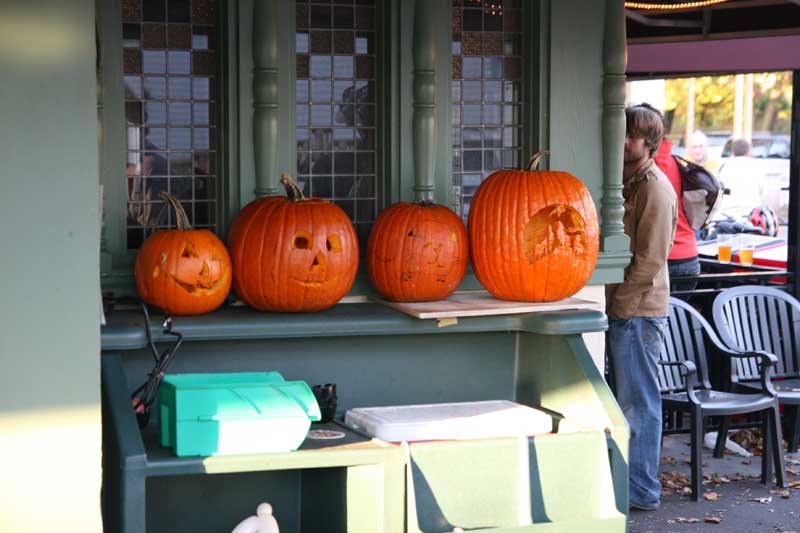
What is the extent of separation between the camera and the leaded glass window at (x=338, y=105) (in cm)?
470

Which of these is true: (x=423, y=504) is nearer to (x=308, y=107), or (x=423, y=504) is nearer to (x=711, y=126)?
(x=308, y=107)

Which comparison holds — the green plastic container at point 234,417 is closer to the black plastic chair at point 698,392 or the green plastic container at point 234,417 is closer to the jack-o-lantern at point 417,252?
the jack-o-lantern at point 417,252

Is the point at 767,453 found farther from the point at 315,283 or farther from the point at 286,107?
the point at 286,107

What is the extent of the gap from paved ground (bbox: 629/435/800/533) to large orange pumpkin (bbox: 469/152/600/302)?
2.27m

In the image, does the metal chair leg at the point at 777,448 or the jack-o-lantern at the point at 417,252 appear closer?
the jack-o-lantern at the point at 417,252

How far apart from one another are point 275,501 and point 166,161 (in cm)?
141

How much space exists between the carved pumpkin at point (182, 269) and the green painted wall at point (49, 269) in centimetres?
77

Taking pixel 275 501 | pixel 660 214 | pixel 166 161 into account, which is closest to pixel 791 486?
pixel 660 214

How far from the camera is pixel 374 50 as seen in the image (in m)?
4.81

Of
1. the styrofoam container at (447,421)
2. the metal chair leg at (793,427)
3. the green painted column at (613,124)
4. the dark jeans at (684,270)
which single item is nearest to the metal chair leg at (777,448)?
the metal chair leg at (793,427)

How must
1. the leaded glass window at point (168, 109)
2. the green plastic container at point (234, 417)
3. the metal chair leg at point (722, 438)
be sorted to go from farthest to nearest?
the metal chair leg at point (722, 438) < the leaded glass window at point (168, 109) < the green plastic container at point (234, 417)

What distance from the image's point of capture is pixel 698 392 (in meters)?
7.30

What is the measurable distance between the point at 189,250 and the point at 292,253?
0.37 metres

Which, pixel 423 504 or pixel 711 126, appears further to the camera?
pixel 711 126
